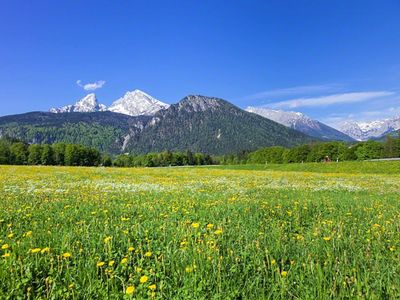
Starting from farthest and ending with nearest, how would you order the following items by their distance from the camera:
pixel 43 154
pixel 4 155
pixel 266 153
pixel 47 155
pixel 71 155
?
pixel 266 153 < pixel 71 155 < pixel 47 155 < pixel 43 154 < pixel 4 155

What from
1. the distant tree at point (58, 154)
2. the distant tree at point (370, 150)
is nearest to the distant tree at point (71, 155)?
the distant tree at point (58, 154)

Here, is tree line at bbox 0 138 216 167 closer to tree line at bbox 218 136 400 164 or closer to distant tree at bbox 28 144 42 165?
distant tree at bbox 28 144 42 165

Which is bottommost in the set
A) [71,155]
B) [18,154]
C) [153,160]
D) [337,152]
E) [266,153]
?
[153,160]

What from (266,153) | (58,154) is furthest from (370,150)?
(58,154)

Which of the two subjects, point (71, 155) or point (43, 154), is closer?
point (43, 154)

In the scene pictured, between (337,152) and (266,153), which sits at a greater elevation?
(266,153)

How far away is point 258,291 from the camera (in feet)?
13.6

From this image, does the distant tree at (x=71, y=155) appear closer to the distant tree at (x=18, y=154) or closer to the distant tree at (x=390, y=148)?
the distant tree at (x=18, y=154)

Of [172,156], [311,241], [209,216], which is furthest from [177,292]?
[172,156]

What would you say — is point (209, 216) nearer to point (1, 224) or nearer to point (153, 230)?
point (153, 230)

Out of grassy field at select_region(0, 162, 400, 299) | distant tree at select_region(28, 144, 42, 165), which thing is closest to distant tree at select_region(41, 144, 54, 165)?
distant tree at select_region(28, 144, 42, 165)

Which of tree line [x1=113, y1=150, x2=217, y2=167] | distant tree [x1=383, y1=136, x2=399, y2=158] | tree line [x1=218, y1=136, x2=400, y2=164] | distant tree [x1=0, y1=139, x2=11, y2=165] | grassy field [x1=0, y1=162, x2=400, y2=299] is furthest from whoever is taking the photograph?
tree line [x1=113, y1=150, x2=217, y2=167]

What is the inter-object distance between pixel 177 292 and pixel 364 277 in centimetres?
274

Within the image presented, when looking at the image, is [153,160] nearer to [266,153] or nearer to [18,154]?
[266,153]
